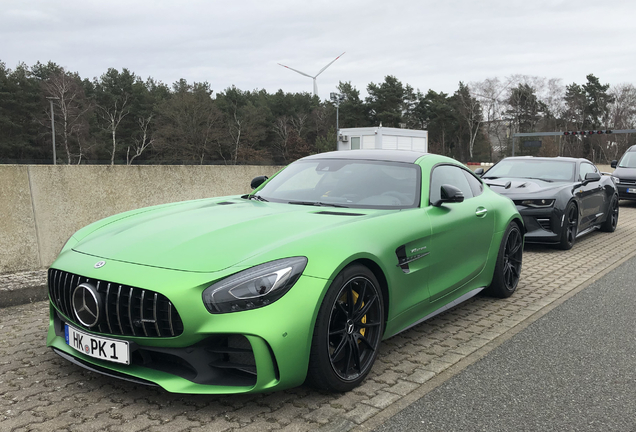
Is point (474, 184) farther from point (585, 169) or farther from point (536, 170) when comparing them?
point (585, 169)

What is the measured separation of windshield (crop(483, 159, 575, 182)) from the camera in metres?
9.46

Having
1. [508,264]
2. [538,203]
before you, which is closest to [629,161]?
[538,203]

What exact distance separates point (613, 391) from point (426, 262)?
136 cm

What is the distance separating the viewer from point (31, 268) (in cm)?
617

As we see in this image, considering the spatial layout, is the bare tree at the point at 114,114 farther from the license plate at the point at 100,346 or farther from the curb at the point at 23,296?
the license plate at the point at 100,346

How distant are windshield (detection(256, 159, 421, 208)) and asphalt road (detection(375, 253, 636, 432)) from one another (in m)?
1.32

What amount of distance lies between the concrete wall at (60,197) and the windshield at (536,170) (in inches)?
214

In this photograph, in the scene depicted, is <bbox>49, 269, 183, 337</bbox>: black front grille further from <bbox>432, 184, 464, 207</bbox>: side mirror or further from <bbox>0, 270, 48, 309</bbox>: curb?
<bbox>0, 270, 48, 309</bbox>: curb

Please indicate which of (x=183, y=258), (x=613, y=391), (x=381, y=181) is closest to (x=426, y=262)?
(x=381, y=181)

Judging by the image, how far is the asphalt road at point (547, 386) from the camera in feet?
9.48

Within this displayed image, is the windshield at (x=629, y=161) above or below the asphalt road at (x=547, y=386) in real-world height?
above

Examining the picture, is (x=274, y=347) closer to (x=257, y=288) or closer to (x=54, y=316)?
(x=257, y=288)

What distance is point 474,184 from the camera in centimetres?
529

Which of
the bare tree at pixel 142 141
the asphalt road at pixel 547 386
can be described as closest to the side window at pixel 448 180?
the asphalt road at pixel 547 386
